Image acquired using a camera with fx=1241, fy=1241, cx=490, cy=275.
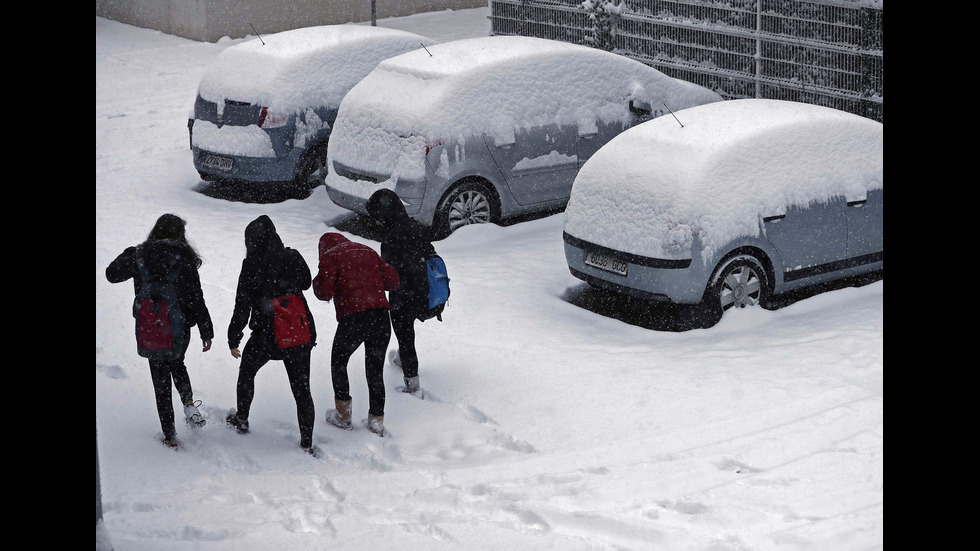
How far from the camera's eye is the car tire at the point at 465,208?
1062cm

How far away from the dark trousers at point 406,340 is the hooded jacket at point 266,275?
0.96m

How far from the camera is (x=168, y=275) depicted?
21.8 ft

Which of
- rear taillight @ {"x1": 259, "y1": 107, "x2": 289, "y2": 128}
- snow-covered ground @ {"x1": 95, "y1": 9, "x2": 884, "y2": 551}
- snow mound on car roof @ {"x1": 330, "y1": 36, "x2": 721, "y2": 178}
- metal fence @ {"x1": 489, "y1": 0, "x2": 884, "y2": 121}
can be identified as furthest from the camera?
metal fence @ {"x1": 489, "y1": 0, "x2": 884, "y2": 121}

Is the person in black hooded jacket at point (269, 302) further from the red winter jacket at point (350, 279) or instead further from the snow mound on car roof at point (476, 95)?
the snow mound on car roof at point (476, 95)

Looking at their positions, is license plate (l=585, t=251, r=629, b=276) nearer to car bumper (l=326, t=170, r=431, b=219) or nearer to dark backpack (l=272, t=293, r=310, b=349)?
car bumper (l=326, t=170, r=431, b=219)

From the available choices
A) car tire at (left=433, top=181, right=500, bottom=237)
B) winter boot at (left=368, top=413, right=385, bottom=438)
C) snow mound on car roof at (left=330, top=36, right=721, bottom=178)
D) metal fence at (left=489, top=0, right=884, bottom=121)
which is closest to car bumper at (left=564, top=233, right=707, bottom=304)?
car tire at (left=433, top=181, right=500, bottom=237)

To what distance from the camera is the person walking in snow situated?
6.61m

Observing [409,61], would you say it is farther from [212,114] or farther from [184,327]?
[184,327]

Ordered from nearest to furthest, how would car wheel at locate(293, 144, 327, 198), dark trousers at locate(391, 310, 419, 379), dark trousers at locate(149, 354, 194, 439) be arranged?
dark trousers at locate(149, 354, 194, 439) → dark trousers at locate(391, 310, 419, 379) → car wheel at locate(293, 144, 327, 198)

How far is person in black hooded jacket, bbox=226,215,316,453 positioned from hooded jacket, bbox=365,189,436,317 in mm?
780

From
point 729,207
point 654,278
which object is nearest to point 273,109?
point 654,278

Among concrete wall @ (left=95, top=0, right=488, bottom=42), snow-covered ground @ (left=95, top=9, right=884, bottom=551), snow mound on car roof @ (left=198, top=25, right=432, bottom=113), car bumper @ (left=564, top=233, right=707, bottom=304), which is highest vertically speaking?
concrete wall @ (left=95, top=0, right=488, bottom=42)

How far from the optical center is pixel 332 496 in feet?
20.7
